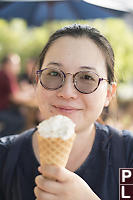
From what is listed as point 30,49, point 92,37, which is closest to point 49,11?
point 30,49

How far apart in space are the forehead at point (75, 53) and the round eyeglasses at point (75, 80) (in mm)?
29

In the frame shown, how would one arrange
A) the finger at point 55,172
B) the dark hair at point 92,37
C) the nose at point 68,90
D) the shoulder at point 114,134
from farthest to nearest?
the shoulder at point 114,134, the dark hair at point 92,37, the nose at point 68,90, the finger at point 55,172

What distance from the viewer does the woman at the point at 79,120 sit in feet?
3.26

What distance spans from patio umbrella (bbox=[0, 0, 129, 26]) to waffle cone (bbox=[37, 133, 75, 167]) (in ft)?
10.4

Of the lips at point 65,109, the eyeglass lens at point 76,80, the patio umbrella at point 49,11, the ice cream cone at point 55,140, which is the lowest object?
the ice cream cone at point 55,140

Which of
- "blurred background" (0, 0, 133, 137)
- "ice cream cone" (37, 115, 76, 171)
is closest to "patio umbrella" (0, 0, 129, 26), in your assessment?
"blurred background" (0, 0, 133, 137)

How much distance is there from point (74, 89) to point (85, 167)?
1.08 feet

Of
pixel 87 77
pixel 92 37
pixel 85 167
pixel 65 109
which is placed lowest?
pixel 85 167

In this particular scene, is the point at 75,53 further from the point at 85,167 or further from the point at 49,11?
the point at 49,11

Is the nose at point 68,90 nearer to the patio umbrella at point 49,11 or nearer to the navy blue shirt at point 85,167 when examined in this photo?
the navy blue shirt at point 85,167

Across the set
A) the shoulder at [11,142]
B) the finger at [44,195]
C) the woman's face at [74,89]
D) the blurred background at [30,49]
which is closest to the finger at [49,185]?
the finger at [44,195]

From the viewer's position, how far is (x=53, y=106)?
3.35 ft

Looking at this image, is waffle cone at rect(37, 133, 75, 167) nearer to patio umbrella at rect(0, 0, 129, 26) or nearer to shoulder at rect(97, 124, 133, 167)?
shoulder at rect(97, 124, 133, 167)

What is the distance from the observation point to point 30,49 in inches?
189
